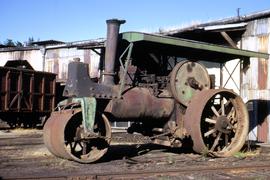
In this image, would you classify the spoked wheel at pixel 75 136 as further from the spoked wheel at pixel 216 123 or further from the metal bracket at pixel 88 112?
the spoked wheel at pixel 216 123

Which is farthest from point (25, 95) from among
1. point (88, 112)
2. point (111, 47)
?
point (88, 112)

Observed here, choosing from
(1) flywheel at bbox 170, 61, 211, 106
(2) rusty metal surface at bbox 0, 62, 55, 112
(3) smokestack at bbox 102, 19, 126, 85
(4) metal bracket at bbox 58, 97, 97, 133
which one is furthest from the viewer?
(2) rusty metal surface at bbox 0, 62, 55, 112

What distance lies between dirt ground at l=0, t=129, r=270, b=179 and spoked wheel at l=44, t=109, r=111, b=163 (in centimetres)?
21

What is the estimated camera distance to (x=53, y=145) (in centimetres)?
941

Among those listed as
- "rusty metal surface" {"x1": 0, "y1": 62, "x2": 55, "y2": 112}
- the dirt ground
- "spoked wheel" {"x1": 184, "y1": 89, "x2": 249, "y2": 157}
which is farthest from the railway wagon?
"spoked wheel" {"x1": 184, "y1": 89, "x2": 249, "y2": 157}

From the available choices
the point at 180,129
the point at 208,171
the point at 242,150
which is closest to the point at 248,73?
the point at 242,150

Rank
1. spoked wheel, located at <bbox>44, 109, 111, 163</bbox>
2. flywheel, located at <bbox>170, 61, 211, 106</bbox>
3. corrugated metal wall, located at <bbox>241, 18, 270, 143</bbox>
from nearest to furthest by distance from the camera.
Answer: spoked wheel, located at <bbox>44, 109, 111, 163</bbox>
flywheel, located at <bbox>170, 61, 211, 106</bbox>
corrugated metal wall, located at <bbox>241, 18, 270, 143</bbox>

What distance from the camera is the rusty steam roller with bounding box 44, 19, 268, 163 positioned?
9.53 metres

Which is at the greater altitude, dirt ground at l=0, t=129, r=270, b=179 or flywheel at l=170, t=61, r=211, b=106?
flywheel at l=170, t=61, r=211, b=106

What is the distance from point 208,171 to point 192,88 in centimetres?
324

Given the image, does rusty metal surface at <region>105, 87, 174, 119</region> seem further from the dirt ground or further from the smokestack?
the dirt ground

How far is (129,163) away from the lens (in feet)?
31.1

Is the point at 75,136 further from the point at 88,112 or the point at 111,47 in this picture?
the point at 111,47

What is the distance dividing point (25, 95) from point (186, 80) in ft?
36.5
